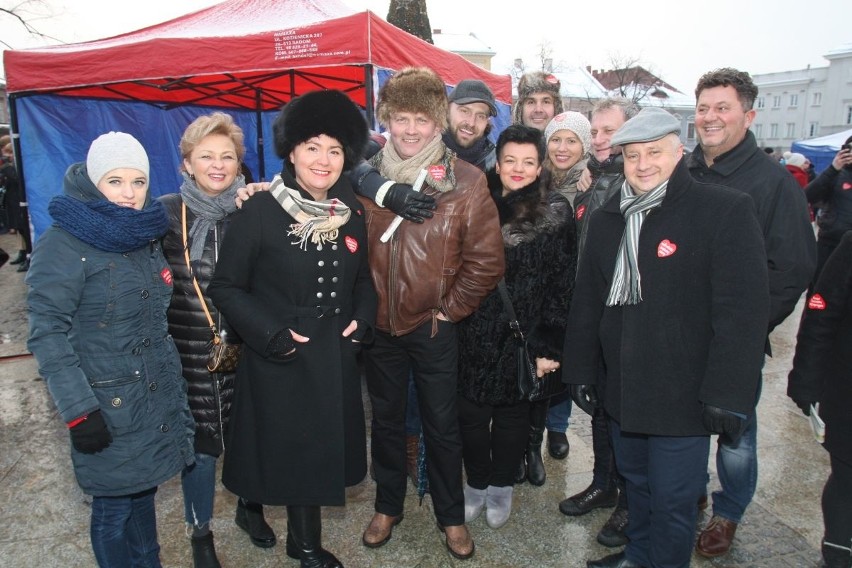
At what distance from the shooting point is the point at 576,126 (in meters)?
3.25

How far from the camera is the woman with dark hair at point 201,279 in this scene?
7.90 ft

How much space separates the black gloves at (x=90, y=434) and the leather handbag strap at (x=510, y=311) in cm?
176

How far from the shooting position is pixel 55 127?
257 inches

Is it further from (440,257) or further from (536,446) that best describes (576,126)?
(536,446)

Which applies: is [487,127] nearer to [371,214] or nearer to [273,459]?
[371,214]

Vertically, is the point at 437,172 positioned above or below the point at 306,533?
above

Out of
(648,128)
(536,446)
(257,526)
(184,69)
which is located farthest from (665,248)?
(184,69)

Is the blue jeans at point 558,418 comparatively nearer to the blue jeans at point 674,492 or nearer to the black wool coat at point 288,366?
the blue jeans at point 674,492

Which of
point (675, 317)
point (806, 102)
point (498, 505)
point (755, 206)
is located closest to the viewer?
point (675, 317)

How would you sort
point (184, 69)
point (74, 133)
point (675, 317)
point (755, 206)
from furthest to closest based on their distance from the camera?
point (74, 133) → point (184, 69) → point (755, 206) → point (675, 317)

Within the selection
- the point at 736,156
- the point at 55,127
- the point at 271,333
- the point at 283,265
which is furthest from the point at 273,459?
the point at 55,127

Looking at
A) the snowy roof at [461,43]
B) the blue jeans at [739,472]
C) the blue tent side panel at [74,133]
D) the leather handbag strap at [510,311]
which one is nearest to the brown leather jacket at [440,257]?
the leather handbag strap at [510,311]

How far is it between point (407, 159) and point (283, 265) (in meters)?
0.79

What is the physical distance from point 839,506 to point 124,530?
289cm
